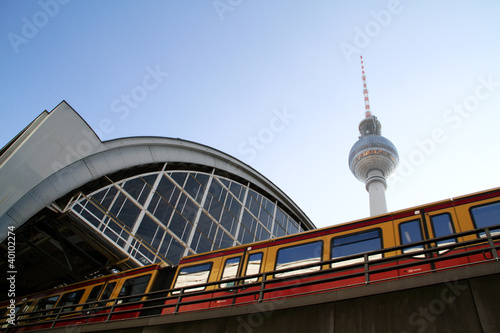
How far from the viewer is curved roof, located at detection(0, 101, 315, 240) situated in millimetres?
17703

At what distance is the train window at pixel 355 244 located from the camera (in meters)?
10.2

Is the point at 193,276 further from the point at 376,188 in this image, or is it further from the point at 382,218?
the point at 376,188

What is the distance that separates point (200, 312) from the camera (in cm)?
983

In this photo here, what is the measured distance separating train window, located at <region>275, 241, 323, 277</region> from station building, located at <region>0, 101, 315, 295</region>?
33.7ft

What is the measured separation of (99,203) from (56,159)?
320 centimetres

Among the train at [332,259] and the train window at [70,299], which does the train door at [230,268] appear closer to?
the train at [332,259]

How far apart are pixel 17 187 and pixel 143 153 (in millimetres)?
7805

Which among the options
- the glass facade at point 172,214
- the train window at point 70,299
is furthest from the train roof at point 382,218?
the glass facade at point 172,214

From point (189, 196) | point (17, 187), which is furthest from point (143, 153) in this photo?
point (17, 187)

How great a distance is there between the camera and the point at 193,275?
12859mm

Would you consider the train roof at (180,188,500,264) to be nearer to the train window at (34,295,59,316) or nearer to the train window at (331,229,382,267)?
the train window at (331,229,382,267)

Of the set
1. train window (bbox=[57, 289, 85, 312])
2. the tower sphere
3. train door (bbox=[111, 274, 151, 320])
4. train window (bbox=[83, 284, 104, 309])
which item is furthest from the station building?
the tower sphere

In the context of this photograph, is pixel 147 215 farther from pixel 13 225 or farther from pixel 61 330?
pixel 61 330

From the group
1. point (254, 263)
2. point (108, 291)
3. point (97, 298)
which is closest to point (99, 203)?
point (97, 298)
